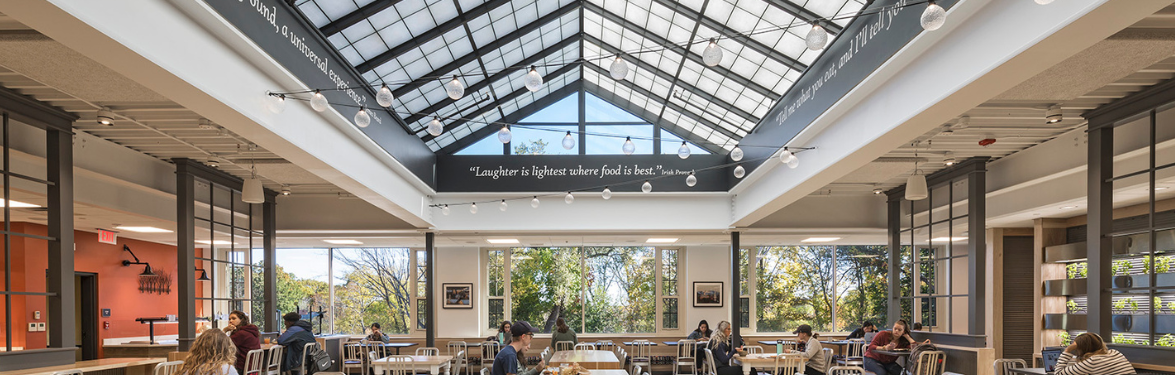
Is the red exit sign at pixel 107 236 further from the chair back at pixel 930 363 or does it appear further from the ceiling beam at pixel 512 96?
the chair back at pixel 930 363

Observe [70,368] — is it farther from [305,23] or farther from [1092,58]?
[1092,58]

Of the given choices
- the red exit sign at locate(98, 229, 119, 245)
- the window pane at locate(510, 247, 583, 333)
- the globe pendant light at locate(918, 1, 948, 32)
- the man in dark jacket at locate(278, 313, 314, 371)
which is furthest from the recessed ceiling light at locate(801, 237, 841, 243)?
the red exit sign at locate(98, 229, 119, 245)

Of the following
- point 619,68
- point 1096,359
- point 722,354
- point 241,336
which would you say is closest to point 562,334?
point 722,354

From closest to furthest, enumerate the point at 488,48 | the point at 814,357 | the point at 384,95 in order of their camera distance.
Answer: the point at 384,95 → the point at 488,48 → the point at 814,357

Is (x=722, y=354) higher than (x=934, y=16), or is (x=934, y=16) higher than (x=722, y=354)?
(x=934, y=16)

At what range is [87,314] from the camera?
548 inches

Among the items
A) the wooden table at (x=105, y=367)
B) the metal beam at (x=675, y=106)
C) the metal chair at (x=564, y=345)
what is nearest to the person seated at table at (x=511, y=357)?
the wooden table at (x=105, y=367)

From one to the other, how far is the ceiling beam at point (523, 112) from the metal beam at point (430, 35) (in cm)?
399

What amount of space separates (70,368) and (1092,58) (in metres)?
7.77

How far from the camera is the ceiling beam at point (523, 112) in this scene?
502 inches

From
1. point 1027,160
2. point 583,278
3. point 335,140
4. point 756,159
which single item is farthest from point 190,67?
point 583,278

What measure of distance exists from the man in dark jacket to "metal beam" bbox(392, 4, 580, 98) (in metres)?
3.53

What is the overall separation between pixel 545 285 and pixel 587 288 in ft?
3.06

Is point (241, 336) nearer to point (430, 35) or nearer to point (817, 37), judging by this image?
point (430, 35)
